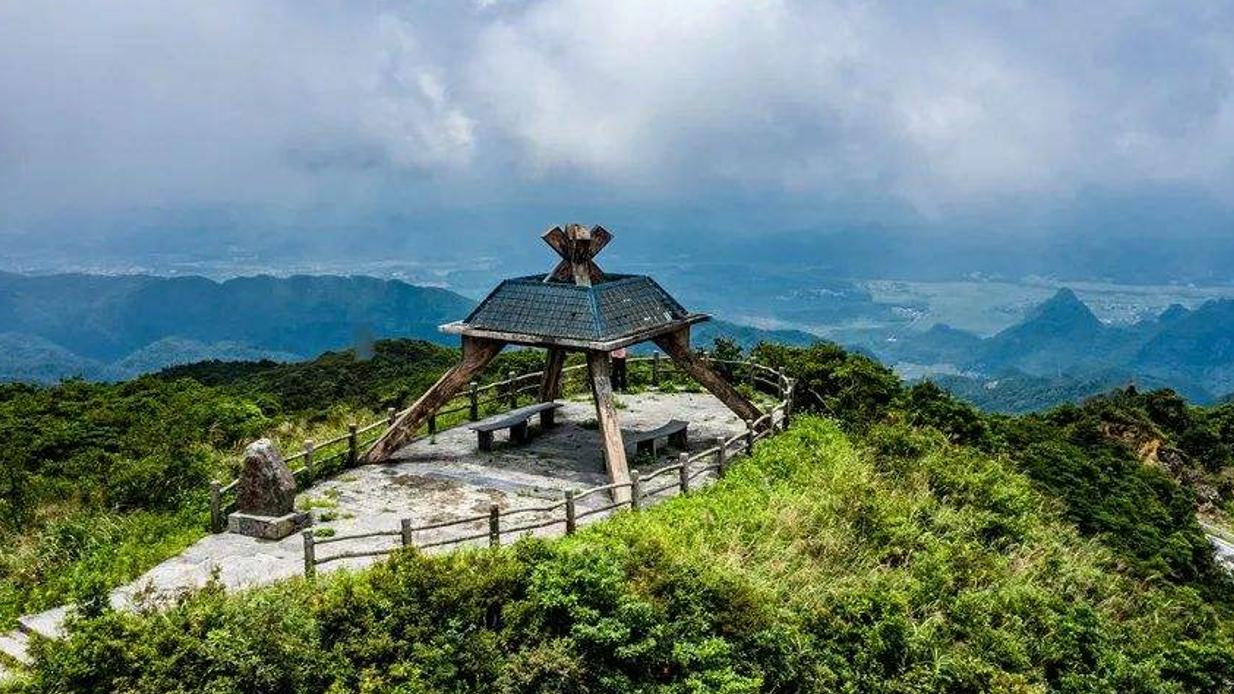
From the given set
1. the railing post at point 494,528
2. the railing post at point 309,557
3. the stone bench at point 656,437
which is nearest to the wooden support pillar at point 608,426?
the stone bench at point 656,437

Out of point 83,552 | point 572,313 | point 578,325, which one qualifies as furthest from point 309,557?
point 572,313

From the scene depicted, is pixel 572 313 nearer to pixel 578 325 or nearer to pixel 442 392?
pixel 578 325

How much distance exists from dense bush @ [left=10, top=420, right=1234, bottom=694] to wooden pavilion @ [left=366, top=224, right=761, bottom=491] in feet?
10.9

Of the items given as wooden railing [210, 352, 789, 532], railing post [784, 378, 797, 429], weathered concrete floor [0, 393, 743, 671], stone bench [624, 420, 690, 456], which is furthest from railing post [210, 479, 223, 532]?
railing post [784, 378, 797, 429]

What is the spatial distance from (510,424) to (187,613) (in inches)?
373

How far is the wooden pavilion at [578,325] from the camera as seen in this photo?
1664 cm

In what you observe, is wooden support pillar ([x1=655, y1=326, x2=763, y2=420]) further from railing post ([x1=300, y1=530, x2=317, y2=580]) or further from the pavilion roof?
railing post ([x1=300, y1=530, x2=317, y2=580])

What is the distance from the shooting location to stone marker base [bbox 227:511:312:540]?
1352cm

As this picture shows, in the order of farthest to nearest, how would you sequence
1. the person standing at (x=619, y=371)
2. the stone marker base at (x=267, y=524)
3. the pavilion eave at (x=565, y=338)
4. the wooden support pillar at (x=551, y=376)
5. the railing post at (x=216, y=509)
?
the person standing at (x=619, y=371)
the wooden support pillar at (x=551, y=376)
the pavilion eave at (x=565, y=338)
the railing post at (x=216, y=509)
the stone marker base at (x=267, y=524)

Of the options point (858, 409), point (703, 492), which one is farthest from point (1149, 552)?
point (703, 492)

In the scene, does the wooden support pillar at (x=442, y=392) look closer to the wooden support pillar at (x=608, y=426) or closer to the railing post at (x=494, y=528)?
the wooden support pillar at (x=608, y=426)

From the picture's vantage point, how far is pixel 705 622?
10.9m

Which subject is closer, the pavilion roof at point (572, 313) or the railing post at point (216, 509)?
the railing post at point (216, 509)

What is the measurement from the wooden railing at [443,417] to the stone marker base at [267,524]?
0.31m
